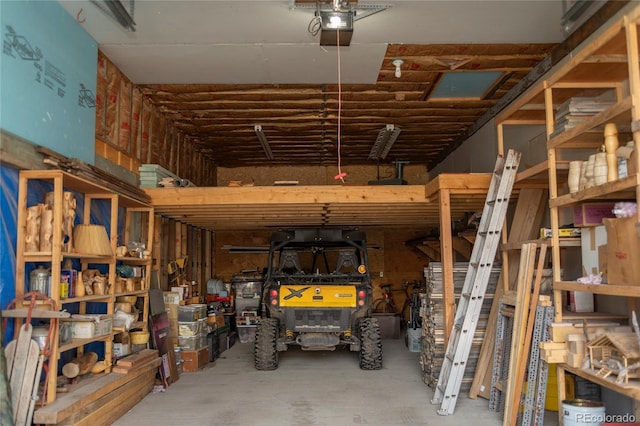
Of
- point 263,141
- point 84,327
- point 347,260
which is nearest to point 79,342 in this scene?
point 84,327

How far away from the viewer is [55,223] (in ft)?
14.1

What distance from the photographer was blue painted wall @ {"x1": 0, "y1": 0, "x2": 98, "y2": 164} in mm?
4160

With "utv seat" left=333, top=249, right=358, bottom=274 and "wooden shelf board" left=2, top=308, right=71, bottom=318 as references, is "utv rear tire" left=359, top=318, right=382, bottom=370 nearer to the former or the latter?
"utv seat" left=333, top=249, right=358, bottom=274

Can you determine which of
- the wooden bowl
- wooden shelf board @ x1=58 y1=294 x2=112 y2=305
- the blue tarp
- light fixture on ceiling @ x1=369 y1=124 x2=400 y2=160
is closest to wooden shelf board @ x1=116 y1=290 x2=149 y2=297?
wooden shelf board @ x1=58 y1=294 x2=112 y2=305

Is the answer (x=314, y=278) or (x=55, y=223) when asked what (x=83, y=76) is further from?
(x=314, y=278)

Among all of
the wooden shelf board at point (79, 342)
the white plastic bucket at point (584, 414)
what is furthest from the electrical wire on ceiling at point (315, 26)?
the white plastic bucket at point (584, 414)

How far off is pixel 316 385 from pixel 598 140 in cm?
422

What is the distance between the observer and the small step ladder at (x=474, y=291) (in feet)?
17.0

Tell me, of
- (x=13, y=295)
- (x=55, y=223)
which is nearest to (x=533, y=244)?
(x=55, y=223)

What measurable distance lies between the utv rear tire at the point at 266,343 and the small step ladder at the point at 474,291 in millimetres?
2563

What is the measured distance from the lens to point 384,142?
407 inches

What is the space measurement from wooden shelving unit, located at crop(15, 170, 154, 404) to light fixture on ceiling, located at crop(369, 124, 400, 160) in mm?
4682

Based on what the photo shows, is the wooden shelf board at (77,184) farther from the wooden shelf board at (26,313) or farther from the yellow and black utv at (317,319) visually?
the yellow and black utv at (317,319)

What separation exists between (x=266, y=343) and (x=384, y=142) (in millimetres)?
5008
